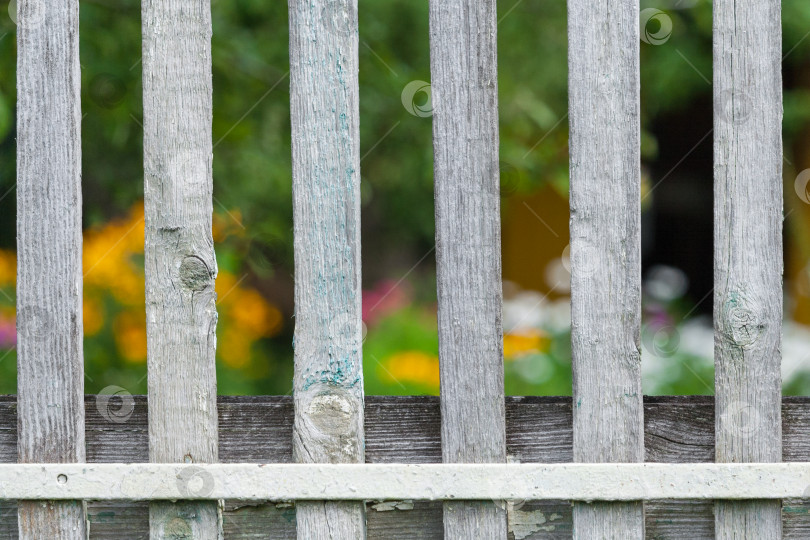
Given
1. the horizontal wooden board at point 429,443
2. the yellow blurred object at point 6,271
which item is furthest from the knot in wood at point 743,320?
the yellow blurred object at point 6,271

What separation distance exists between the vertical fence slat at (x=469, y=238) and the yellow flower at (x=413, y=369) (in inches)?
95.0

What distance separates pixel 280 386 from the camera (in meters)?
4.52

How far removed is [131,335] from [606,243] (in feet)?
8.21

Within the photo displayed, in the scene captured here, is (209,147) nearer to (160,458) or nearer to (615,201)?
(160,458)

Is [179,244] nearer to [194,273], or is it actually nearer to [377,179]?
[194,273]

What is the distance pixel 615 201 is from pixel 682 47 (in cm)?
445

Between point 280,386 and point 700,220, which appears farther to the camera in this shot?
point 700,220

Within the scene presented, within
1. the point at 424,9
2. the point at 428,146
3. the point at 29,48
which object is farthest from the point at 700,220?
the point at 29,48

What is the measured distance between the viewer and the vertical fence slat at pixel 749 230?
1.45m

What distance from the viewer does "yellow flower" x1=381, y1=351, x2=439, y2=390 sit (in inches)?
156

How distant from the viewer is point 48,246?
146 centimetres

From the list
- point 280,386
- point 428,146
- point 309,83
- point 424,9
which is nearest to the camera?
point 309,83

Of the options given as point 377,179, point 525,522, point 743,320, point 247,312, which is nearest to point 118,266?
point 247,312

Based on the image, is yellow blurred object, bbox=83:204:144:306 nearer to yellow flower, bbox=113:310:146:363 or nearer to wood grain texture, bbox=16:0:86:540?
yellow flower, bbox=113:310:146:363
